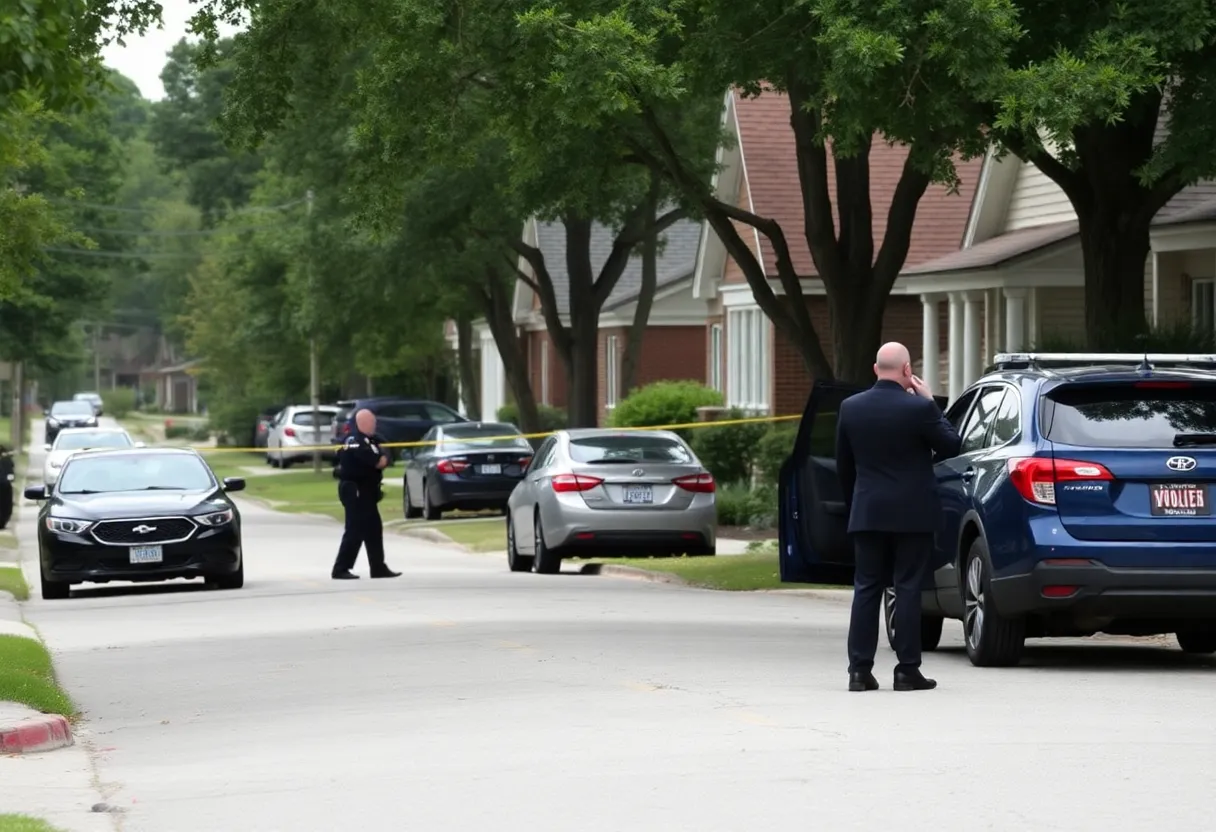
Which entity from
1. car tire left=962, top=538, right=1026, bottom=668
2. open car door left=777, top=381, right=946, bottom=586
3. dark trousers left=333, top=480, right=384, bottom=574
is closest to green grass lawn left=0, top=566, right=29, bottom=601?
dark trousers left=333, top=480, right=384, bottom=574

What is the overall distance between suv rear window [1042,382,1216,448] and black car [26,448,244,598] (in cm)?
1159

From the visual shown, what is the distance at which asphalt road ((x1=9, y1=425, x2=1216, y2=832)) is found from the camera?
8500mm

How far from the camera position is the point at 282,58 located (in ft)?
79.4

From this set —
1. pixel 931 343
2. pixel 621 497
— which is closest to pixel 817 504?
pixel 621 497

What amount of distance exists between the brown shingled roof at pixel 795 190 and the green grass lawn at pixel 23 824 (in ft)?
100

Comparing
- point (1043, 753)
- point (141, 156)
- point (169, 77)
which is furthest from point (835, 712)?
point (141, 156)

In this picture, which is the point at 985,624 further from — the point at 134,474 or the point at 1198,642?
the point at 134,474

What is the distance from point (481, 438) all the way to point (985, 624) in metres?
27.6

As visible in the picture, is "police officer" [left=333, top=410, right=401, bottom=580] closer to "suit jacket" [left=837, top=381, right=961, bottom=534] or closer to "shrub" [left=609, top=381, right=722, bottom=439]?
"suit jacket" [left=837, top=381, right=961, bottom=534]

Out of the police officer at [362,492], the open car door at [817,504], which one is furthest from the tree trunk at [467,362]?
the open car door at [817,504]

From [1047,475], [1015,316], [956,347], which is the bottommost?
[1047,475]

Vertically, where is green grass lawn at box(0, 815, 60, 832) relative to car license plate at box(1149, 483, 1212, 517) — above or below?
below

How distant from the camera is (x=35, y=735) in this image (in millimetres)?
11148

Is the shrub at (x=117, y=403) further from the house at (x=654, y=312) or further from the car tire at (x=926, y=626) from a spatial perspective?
the car tire at (x=926, y=626)
